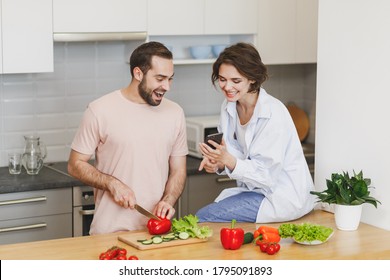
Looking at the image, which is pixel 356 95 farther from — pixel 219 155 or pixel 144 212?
pixel 144 212

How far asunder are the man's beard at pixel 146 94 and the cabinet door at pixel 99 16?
3.60 feet

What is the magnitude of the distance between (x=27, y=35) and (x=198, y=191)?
58.9 inches

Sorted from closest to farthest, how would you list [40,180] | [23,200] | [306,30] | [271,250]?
[271,250], [23,200], [40,180], [306,30]

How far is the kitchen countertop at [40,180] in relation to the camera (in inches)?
190

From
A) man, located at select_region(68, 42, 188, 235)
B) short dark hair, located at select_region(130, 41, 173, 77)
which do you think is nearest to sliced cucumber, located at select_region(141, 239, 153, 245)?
man, located at select_region(68, 42, 188, 235)

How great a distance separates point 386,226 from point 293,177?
0.51 meters

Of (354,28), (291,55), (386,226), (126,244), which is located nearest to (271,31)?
(291,55)

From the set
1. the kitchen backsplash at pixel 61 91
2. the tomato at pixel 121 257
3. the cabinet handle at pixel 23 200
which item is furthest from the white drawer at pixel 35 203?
the tomato at pixel 121 257

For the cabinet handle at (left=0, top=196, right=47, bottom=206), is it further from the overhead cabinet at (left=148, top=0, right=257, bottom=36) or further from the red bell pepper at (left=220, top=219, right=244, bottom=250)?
the red bell pepper at (left=220, top=219, right=244, bottom=250)

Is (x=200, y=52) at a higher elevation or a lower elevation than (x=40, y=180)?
higher

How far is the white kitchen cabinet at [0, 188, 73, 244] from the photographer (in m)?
4.83

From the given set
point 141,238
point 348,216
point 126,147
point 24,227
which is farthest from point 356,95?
point 24,227

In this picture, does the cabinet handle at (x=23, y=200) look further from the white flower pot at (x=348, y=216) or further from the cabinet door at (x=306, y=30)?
the cabinet door at (x=306, y=30)

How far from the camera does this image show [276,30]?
18.6ft
